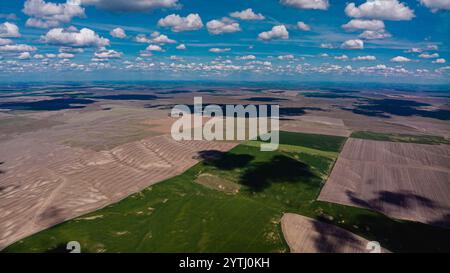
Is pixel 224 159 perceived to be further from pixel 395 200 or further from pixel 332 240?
pixel 332 240

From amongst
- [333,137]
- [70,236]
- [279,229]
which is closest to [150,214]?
[70,236]

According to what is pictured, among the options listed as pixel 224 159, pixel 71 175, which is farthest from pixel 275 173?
pixel 71 175

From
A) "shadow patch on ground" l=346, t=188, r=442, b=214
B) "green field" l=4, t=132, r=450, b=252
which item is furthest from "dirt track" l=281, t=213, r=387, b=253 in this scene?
"shadow patch on ground" l=346, t=188, r=442, b=214

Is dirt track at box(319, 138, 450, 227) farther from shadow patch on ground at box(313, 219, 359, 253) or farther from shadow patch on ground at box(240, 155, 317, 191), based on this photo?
shadow patch on ground at box(313, 219, 359, 253)

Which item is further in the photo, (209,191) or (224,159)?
(224,159)

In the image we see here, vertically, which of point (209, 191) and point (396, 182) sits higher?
point (396, 182)
